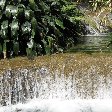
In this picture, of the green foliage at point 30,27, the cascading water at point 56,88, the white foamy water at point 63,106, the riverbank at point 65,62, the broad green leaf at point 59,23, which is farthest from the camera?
the broad green leaf at point 59,23

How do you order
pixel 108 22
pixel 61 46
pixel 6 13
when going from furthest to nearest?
pixel 108 22
pixel 61 46
pixel 6 13

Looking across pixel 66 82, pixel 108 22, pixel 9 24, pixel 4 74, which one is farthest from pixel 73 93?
pixel 108 22

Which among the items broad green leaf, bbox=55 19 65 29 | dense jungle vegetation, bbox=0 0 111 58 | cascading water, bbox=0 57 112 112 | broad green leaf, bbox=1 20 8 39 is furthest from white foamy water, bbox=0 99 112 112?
broad green leaf, bbox=55 19 65 29

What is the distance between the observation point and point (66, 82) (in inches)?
404

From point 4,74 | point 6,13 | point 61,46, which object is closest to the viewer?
point 4,74

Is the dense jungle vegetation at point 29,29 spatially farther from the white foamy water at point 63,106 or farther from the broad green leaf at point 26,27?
the white foamy water at point 63,106

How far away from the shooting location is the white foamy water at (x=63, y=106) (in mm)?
9820

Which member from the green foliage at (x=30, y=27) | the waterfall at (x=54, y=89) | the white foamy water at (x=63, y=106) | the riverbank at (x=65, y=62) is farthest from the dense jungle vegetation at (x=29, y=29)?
the white foamy water at (x=63, y=106)

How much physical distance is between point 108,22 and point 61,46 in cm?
373

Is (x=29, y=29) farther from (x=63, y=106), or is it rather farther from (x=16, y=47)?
(x=63, y=106)

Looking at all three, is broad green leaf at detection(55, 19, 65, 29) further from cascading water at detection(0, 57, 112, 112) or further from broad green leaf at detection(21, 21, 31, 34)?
cascading water at detection(0, 57, 112, 112)

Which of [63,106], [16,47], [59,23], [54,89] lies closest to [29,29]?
[16,47]

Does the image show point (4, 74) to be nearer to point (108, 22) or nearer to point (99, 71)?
point (99, 71)

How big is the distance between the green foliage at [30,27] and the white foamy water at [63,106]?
1.41 metres
